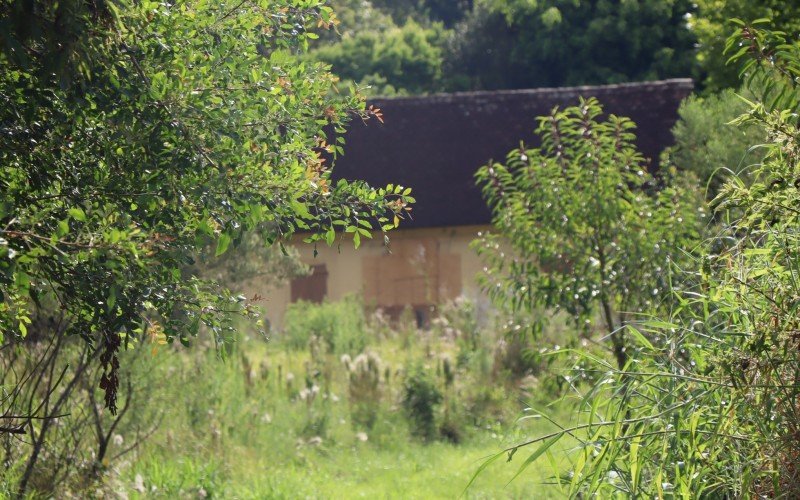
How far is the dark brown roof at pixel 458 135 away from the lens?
77.4 ft

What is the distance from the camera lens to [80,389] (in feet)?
30.6

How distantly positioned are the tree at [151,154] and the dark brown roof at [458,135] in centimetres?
1800

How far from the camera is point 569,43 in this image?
3534 cm

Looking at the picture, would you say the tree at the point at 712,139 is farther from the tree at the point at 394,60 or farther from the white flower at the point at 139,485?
the tree at the point at 394,60

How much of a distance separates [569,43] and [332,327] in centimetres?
2068

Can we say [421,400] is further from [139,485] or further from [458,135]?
[458,135]

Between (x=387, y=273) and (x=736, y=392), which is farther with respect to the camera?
(x=387, y=273)

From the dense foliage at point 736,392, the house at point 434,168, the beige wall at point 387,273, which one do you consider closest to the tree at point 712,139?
the house at point 434,168

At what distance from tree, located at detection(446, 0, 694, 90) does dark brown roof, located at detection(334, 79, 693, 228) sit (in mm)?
9005

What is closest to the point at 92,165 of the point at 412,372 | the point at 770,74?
the point at 770,74

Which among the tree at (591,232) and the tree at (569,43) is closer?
the tree at (591,232)

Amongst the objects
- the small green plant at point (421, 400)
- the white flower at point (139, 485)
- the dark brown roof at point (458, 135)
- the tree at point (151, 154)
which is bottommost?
the small green plant at point (421, 400)

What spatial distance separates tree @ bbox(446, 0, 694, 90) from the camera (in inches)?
1328

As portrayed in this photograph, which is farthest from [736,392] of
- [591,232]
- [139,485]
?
[139,485]
